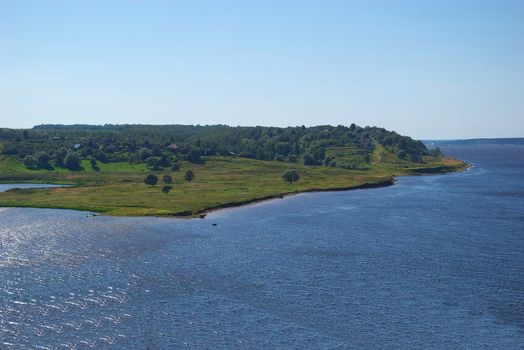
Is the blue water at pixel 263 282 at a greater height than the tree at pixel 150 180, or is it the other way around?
the tree at pixel 150 180

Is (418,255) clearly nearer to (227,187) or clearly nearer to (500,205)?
(500,205)

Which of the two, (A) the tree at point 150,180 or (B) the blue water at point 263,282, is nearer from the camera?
(B) the blue water at point 263,282

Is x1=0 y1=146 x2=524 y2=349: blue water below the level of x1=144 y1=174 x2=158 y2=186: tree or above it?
below

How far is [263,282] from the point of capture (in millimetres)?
78062

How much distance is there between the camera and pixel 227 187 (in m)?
188

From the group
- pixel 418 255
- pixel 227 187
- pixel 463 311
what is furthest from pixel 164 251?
pixel 227 187

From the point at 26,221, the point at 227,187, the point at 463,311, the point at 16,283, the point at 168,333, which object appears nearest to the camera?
the point at 168,333

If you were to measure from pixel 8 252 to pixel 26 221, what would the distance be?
105 ft

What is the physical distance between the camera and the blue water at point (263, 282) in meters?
60.1

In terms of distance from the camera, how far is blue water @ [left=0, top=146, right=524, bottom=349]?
2365 inches

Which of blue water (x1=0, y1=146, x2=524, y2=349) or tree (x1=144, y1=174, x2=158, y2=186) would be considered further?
tree (x1=144, y1=174, x2=158, y2=186)

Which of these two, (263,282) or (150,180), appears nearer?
(263,282)

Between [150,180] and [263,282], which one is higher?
[150,180]

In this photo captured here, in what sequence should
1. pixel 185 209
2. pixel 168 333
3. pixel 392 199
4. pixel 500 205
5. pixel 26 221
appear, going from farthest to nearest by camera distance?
pixel 392 199 < pixel 500 205 < pixel 185 209 < pixel 26 221 < pixel 168 333
